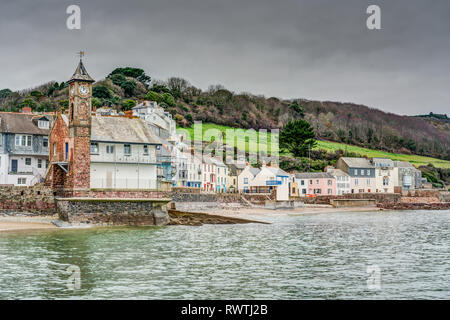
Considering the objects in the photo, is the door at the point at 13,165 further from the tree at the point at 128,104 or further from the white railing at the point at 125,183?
the tree at the point at 128,104

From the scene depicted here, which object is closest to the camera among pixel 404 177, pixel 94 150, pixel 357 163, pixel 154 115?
pixel 94 150

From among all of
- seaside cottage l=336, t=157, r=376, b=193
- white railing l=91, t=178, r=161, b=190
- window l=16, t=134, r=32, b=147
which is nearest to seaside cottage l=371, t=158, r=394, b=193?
seaside cottage l=336, t=157, r=376, b=193

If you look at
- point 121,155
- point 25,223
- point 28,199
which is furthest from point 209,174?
point 25,223

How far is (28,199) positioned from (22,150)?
933cm

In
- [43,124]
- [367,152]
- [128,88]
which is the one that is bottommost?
[43,124]

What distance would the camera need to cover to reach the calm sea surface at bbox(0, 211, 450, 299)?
20094 mm

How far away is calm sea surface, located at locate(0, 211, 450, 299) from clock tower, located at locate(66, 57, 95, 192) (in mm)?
5709

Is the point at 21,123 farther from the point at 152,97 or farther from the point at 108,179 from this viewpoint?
the point at 152,97

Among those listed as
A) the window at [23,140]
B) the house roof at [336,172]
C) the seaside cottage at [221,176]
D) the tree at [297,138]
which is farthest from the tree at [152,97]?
the window at [23,140]

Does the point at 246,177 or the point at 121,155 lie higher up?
the point at 121,155

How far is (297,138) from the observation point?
11219 centimetres

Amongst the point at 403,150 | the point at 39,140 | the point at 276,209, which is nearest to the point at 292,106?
the point at 403,150

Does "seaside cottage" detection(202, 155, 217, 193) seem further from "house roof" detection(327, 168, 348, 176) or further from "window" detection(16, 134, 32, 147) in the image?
"window" detection(16, 134, 32, 147)
